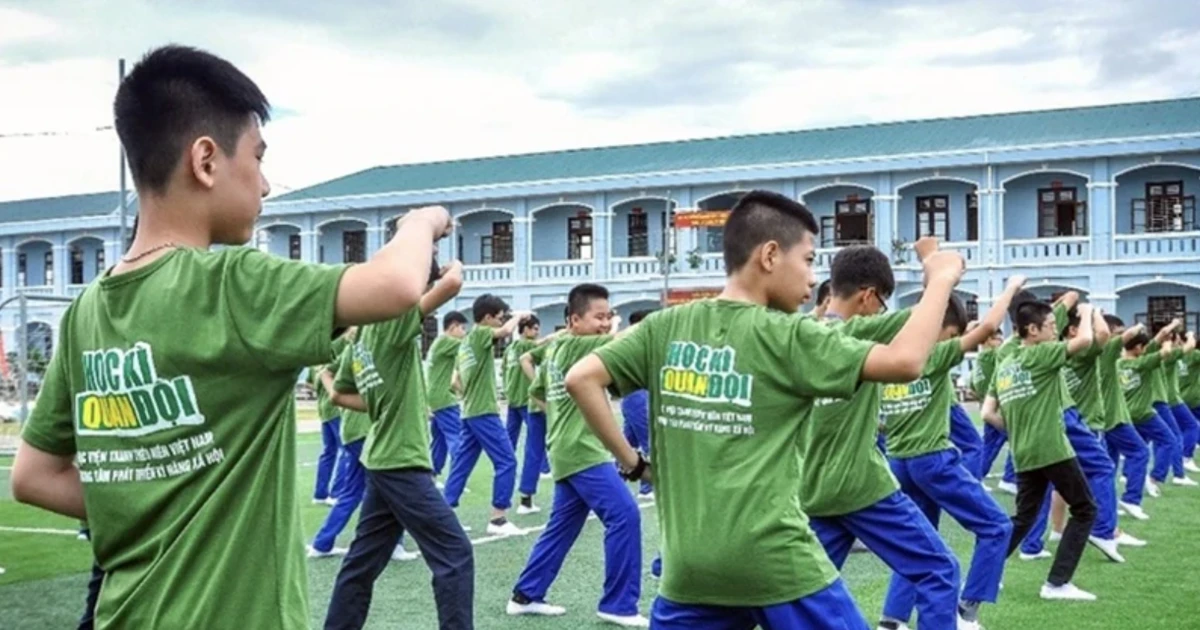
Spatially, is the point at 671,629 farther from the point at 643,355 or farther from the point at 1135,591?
the point at 1135,591

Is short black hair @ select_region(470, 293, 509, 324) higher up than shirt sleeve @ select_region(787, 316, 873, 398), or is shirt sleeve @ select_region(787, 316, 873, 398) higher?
short black hair @ select_region(470, 293, 509, 324)

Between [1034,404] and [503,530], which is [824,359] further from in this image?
[503,530]

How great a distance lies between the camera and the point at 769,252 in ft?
14.0

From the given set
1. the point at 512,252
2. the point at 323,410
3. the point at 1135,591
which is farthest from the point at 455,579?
the point at 512,252

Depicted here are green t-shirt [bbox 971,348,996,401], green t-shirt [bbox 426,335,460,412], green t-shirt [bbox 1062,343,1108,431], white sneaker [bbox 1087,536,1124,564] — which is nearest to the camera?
white sneaker [bbox 1087,536,1124,564]

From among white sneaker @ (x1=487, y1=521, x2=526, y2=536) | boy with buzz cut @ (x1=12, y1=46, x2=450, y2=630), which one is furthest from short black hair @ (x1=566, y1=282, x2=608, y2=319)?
boy with buzz cut @ (x1=12, y1=46, x2=450, y2=630)

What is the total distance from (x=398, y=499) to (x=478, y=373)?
275 inches

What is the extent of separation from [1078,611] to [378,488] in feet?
14.5

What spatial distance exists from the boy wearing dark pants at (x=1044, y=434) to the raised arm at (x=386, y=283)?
23.1 ft

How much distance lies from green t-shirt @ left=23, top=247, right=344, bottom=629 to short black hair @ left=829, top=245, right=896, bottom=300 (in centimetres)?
408

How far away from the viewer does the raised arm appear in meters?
2.28

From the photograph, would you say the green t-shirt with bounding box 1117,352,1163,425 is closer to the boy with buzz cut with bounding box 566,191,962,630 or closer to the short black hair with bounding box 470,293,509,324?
the short black hair with bounding box 470,293,509,324

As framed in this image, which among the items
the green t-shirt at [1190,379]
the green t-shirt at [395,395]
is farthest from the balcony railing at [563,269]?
the green t-shirt at [395,395]

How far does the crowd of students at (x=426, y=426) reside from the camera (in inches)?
95.0
